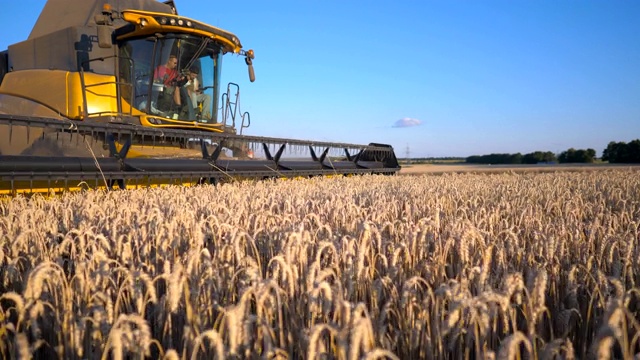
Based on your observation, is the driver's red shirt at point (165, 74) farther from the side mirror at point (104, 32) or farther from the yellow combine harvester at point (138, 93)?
the side mirror at point (104, 32)

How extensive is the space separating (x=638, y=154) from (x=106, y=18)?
38.8m

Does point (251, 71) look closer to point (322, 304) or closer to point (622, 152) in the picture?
point (322, 304)

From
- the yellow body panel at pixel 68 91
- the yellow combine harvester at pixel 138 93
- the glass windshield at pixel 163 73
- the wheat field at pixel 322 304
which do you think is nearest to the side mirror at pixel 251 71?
the yellow combine harvester at pixel 138 93

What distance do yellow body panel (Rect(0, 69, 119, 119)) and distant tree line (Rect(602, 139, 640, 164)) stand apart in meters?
37.5

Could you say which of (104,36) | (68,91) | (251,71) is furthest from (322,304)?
(251,71)

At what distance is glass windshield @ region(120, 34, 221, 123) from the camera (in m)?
6.72

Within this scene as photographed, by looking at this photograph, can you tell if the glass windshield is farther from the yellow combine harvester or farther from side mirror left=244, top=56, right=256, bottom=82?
side mirror left=244, top=56, right=256, bottom=82

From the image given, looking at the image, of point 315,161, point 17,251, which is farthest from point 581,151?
point 17,251

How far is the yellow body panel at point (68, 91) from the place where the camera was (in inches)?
251

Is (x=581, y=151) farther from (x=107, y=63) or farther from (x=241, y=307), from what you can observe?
(x=241, y=307)

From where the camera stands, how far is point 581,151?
137 ft

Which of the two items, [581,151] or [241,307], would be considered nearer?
[241,307]

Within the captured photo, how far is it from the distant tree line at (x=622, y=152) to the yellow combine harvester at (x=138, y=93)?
34.8m

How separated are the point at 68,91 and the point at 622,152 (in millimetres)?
39611
